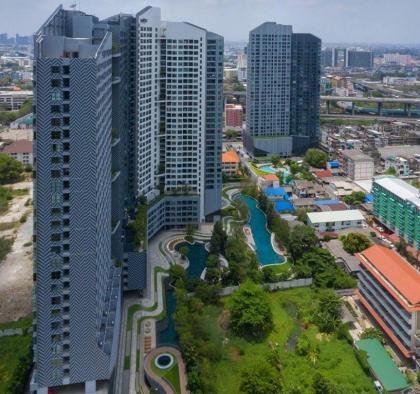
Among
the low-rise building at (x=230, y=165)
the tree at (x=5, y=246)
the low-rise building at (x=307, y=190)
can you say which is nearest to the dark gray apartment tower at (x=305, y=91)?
the low-rise building at (x=230, y=165)

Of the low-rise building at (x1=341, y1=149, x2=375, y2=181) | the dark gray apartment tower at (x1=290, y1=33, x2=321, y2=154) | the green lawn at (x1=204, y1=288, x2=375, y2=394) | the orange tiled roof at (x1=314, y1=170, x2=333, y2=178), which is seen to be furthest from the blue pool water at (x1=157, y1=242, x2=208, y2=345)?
the dark gray apartment tower at (x1=290, y1=33, x2=321, y2=154)

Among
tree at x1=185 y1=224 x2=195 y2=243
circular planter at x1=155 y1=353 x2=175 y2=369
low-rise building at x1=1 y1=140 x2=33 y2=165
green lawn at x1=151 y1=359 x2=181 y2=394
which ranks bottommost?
green lawn at x1=151 y1=359 x2=181 y2=394

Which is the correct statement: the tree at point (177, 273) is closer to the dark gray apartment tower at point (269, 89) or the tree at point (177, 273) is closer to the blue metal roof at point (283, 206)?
the blue metal roof at point (283, 206)

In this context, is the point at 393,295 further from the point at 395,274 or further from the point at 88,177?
the point at 88,177

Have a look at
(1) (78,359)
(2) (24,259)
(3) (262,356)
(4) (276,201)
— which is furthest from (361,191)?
(1) (78,359)

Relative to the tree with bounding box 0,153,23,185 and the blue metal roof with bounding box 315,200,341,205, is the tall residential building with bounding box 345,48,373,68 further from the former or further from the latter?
the tree with bounding box 0,153,23,185

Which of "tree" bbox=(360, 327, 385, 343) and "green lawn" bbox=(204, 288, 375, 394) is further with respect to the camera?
"tree" bbox=(360, 327, 385, 343)
